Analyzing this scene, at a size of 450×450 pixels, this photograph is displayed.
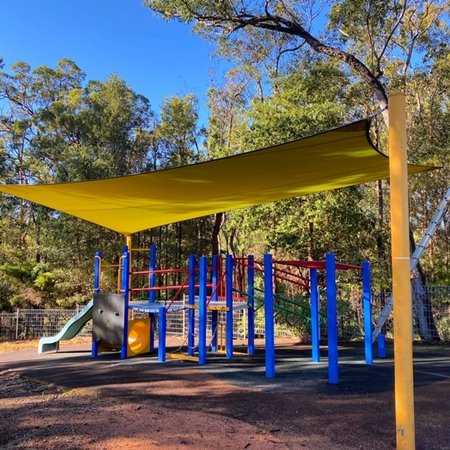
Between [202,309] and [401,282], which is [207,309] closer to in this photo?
[202,309]

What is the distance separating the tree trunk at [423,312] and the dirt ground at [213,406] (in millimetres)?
3801

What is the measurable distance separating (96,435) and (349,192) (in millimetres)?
10305

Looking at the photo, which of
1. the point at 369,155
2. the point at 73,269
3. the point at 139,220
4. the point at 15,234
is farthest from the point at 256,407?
the point at 15,234

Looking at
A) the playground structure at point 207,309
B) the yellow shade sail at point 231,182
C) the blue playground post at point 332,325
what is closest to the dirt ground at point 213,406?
the blue playground post at point 332,325

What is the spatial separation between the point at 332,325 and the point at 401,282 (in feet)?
8.21

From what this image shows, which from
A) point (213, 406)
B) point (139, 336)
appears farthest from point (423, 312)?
point (213, 406)

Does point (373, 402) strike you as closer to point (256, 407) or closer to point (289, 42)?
point (256, 407)

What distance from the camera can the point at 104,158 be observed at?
17844 millimetres

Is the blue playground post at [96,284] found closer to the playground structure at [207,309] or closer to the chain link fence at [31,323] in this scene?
the playground structure at [207,309]

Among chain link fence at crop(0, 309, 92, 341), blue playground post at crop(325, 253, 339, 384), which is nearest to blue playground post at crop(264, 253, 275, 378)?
blue playground post at crop(325, 253, 339, 384)

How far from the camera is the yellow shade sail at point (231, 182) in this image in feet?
13.6

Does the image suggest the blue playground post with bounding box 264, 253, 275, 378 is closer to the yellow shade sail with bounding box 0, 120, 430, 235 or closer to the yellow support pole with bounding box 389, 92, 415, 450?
the yellow shade sail with bounding box 0, 120, 430, 235

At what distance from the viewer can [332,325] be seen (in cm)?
504

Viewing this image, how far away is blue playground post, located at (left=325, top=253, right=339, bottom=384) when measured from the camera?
16.3 ft
